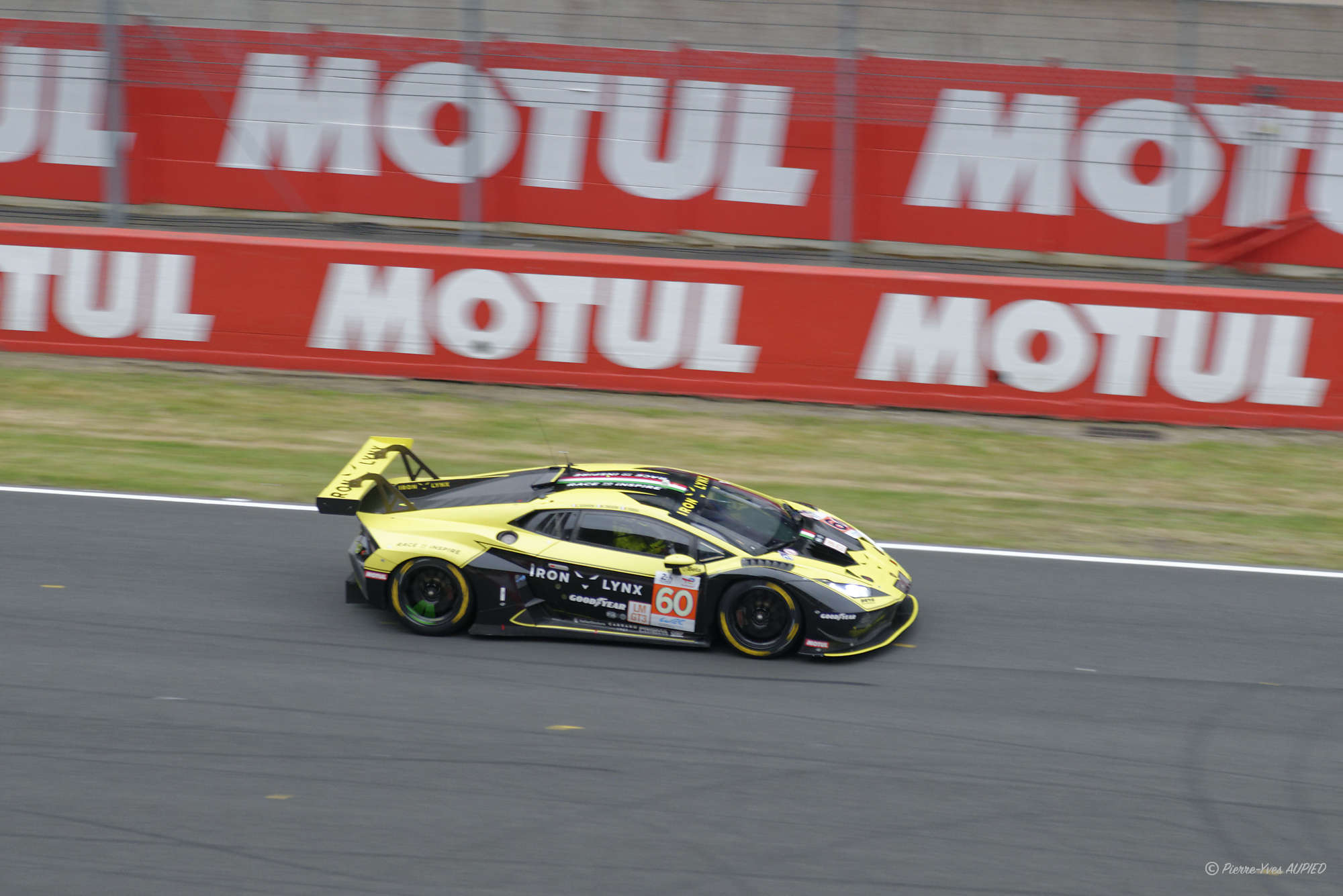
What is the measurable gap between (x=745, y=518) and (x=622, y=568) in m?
0.87

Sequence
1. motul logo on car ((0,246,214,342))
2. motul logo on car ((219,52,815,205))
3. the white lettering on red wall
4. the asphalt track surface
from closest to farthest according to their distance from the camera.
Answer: the asphalt track surface → motul logo on car ((0,246,214,342)) → motul logo on car ((219,52,815,205)) → the white lettering on red wall

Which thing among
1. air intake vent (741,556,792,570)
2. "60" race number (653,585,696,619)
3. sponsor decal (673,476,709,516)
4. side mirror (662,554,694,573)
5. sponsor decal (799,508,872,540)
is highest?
sponsor decal (673,476,709,516)

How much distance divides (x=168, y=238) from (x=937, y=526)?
8265 millimetres

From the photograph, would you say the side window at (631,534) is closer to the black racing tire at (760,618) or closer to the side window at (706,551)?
the side window at (706,551)

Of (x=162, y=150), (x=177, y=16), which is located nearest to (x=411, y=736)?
(x=162, y=150)

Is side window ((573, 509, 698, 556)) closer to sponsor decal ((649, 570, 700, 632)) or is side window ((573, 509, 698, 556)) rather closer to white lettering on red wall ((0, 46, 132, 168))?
sponsor decal ((649, 570, 700, 632))

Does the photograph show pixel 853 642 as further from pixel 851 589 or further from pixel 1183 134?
pixel 1183 134

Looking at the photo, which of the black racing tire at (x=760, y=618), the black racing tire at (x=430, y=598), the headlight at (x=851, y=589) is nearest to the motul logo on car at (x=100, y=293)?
the black racing tire at (x=430, y=598)

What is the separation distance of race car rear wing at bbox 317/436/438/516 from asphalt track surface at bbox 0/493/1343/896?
2.41 ft

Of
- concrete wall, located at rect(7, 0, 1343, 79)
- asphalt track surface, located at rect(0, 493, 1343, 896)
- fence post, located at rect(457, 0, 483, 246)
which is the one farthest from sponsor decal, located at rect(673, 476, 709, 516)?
concrete wall, located at rect(7, 0, 1343, 79)

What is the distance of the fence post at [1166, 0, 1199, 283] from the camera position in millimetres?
12711

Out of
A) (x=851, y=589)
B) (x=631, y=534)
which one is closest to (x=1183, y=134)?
(x=851, y=589)

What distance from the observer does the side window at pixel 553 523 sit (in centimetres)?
798

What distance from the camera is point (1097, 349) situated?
12789mm
